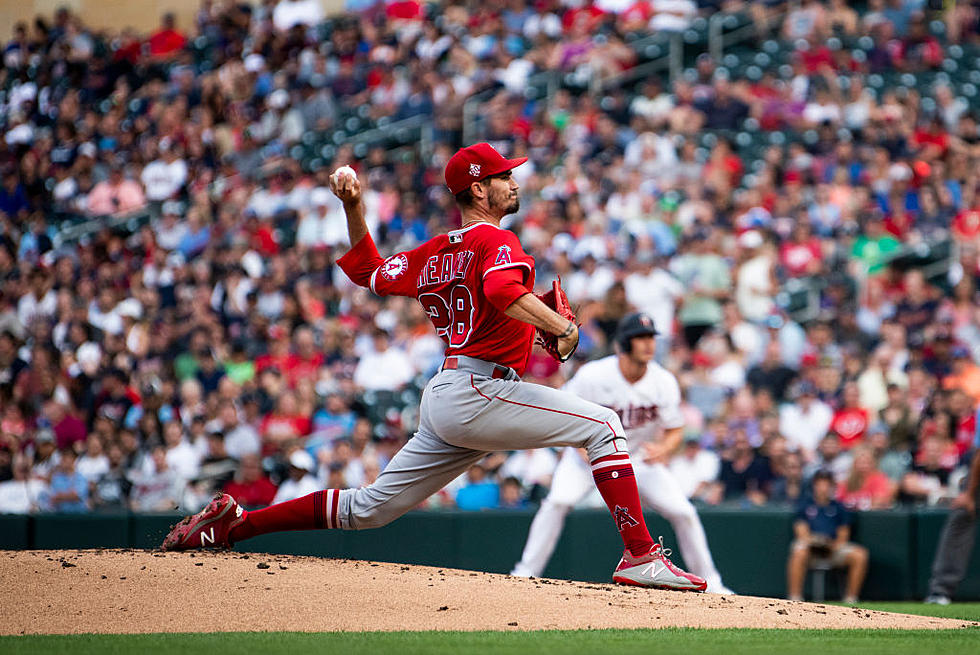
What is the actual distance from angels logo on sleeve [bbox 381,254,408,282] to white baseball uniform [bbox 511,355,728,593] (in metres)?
2.75

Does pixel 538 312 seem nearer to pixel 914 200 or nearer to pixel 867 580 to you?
pixel 867 580

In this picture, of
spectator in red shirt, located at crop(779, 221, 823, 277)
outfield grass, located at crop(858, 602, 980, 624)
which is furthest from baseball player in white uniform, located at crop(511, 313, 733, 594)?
spectator in red shirt, located at crop(779, 221, 823, 277)

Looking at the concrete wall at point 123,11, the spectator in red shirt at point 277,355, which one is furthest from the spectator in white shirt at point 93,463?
the concrete wall at point 123,11

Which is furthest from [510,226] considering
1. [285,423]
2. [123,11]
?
[123,11]

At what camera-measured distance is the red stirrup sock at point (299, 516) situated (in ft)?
21.1

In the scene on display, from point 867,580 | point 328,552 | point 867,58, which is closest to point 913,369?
point 867,580

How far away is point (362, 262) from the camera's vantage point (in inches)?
251

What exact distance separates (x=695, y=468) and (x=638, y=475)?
306 centimetres

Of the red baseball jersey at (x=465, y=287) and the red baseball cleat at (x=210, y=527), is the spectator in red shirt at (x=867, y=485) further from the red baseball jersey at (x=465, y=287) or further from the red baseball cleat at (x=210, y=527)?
the red baseball cleat at (x=210, y=527)

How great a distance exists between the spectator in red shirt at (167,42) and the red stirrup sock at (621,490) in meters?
17.1

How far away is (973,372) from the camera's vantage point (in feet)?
38.3

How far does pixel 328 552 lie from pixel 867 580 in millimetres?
3998

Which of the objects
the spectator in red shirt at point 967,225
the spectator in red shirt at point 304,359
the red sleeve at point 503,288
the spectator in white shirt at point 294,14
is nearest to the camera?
the red sleeve at point 503,288

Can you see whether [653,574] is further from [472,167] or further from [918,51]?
[918,51]
